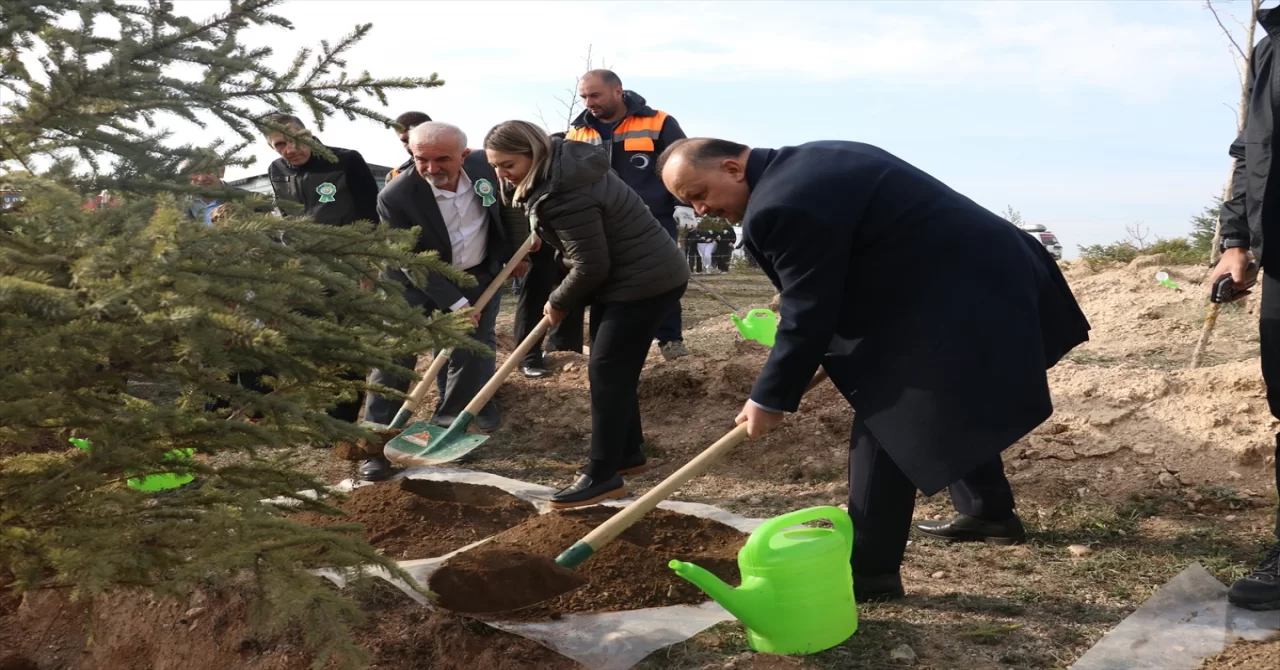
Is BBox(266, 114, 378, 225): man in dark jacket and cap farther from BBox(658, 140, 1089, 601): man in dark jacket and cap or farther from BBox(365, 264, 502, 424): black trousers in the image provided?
BBox(658, 140, 1089, 601): man in dark jacket and cap

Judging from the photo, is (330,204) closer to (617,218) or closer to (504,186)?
(504,186)

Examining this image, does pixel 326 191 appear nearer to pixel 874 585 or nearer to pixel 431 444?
pixel 431 444

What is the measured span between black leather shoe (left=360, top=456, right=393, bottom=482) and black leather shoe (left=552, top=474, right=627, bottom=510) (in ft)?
3.29

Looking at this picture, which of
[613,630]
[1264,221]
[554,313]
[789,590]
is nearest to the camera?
[789,590]

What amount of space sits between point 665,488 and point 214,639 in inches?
54.8

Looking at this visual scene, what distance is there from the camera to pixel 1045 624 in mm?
2775

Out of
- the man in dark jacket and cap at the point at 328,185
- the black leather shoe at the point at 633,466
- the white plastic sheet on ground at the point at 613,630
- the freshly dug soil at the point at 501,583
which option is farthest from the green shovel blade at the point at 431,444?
the freshly dug soil at the point at 501,583

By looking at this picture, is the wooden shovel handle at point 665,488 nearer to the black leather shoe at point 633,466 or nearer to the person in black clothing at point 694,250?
the black leather shoe at point 633,466

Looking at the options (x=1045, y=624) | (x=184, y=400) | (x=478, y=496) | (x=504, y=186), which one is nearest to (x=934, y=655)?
(x=1045, y=624)

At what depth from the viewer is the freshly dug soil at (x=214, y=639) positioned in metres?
2.76

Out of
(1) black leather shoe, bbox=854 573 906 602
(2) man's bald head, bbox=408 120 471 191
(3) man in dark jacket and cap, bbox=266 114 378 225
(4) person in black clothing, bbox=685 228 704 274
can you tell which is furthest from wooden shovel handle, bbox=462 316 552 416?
(4) person in black clothing, bbox=685 228 704 274

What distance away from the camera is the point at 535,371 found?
6566mm

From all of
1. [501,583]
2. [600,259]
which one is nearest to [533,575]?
[501,583]

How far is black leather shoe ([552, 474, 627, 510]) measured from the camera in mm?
4129
